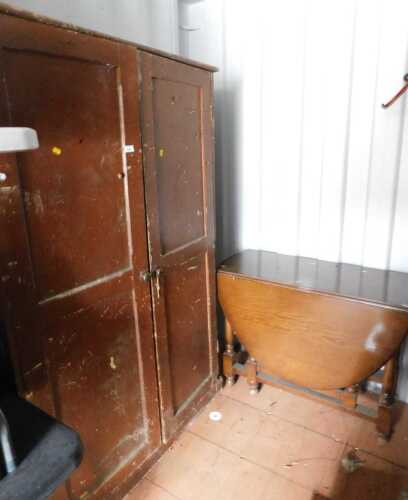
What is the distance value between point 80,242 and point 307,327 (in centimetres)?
111

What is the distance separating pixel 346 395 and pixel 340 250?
2.52ft

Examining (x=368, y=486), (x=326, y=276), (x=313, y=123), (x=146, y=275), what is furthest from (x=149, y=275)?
(x=368, y=486)

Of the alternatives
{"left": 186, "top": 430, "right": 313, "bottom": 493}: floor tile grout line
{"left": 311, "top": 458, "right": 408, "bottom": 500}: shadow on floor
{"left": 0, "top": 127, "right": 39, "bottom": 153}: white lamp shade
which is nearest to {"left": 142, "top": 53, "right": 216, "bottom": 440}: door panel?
{"left": 186, "top": 430, "right": 313, "bottom": 493}: floor tile grout line

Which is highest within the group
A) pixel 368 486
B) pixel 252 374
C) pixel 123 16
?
pixel 123 16

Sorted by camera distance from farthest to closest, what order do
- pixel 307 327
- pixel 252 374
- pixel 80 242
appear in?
pixel 252 374
pixel 307 327
pixel 80 242

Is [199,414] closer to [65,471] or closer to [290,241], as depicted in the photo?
[290,241]

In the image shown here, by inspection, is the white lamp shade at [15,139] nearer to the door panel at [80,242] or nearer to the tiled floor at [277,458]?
the door panel at [80,242]

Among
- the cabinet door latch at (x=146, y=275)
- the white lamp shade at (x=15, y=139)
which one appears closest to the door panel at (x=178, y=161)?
the cabinet door latch at (x=146, y=275)

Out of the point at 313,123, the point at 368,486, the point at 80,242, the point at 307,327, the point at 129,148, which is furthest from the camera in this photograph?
the point at 313,123

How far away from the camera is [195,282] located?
185 cm

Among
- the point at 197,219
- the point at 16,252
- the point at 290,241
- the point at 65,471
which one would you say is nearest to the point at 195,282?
the point at 197,219

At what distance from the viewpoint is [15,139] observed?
21.4 inches

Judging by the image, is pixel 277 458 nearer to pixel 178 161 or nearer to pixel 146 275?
pixel 146 275

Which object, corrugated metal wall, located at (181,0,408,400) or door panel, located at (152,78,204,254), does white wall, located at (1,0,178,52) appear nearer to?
corrugated metal wall, located at (181,0,408,400)
